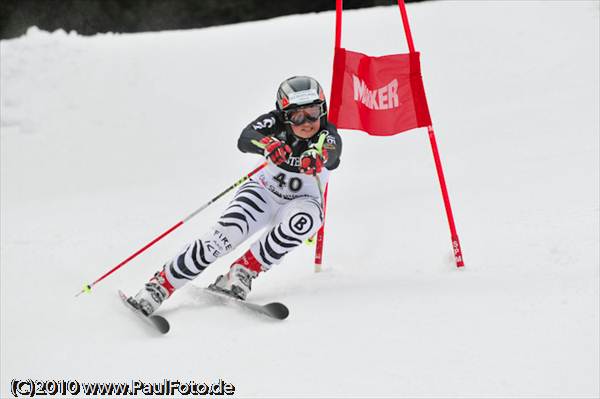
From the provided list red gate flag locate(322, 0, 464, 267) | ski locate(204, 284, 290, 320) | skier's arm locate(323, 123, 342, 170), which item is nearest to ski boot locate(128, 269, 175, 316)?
ski locate(204, 284, 290, 320)

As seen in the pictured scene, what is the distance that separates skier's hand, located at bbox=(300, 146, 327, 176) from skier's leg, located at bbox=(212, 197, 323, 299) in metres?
0.27

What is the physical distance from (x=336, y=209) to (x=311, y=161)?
257 centimetres

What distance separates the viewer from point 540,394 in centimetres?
314

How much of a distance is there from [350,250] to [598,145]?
2892 millimetres

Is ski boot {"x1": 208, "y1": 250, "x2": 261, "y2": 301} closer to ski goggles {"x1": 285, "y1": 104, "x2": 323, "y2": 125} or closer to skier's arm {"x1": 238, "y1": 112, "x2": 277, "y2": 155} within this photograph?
skier's arm {"x1": 238, "y1": 112, "x2": 277, "y2": 155}

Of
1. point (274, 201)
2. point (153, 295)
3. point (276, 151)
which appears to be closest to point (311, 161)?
point (276, 151)

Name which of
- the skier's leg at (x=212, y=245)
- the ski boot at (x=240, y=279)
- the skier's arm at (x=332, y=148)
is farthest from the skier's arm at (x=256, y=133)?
the ski boot at (x=240, y=279)

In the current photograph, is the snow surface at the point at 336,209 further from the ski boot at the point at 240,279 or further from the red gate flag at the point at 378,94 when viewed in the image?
the red gate flag at the point at 378,94

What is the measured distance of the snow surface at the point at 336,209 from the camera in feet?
11.9

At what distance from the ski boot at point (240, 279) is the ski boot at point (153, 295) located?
303 millimetres

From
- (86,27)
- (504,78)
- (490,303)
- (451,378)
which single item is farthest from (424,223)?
(86,27)

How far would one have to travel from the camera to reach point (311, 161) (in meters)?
4.38

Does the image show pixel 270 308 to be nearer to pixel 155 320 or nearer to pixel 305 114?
pixel 155 320

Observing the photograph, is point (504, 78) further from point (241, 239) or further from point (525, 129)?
point (241, 239)
